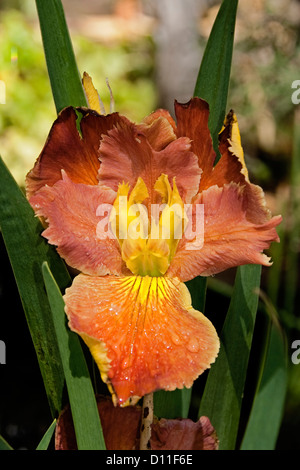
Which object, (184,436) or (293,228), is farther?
(293,228)

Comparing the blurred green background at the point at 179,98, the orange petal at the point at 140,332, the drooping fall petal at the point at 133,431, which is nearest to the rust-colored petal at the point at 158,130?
the orange petal at the point at 140,332

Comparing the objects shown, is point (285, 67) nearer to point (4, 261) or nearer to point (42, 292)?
point (4, 261)

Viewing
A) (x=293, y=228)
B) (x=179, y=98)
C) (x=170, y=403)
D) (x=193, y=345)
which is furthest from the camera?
(x=179, y=98)

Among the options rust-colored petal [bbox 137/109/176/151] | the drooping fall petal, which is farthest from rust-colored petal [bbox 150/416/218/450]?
rust-colored petal [bbox 137/109/176/151]

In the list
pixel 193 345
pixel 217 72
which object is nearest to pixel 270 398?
pixel 193 345

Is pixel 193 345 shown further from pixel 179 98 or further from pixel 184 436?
pixel 179 98

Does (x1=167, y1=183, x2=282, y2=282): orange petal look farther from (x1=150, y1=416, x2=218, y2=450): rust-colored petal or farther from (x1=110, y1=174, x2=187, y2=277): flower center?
(x1=150, y1=416, x2=218, y2=450): rust-colored petal

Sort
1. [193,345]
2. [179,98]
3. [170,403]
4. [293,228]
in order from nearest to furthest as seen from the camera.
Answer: [193,345], [170,403], [293,228], [179,98]

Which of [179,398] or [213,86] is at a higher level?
[213,86]
